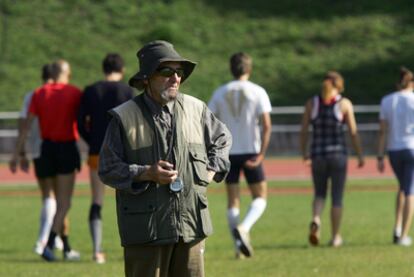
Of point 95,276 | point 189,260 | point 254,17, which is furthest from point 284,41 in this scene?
point 189,260

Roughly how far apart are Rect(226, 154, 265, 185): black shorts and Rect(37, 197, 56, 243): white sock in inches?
86.7

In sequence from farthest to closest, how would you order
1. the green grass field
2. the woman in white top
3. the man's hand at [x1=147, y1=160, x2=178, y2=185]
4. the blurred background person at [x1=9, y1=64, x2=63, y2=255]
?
the woman in white top → the blurred background person at [x1=9, y1=64, x2=63, y2=255] → the green grass field → the man's hand at [x1=147, y1=160, x2=178, y2=185]

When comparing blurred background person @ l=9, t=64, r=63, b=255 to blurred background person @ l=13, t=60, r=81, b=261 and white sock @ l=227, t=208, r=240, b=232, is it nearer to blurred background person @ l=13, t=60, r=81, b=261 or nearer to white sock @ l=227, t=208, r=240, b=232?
blurred background person @ l=13, t=60, r=81, b=261

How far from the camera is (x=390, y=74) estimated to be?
143 feet

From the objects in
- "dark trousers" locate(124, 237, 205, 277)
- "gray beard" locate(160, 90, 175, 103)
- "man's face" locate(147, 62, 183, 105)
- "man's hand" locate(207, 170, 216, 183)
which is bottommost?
"dark trousers" locate(124, 237, 205, 277)

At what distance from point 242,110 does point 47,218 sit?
2.66m

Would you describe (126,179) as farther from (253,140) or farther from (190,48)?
(190,48)

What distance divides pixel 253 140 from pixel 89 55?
32.1m

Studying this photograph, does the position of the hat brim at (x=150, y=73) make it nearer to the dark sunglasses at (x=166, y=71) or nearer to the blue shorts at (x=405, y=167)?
the dark sunglasses at (x=166, y=71)

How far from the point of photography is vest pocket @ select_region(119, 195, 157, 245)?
24.8 ft

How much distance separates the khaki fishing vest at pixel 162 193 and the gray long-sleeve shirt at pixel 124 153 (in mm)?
44

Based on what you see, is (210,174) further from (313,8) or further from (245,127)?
(313,8)

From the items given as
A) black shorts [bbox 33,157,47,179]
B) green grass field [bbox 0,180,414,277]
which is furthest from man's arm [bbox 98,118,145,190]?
black shorts [bbox 33,157,47,179]

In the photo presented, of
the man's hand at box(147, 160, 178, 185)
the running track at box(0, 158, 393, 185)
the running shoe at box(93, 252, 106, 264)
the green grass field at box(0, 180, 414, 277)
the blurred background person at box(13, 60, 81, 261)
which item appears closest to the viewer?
the man's hand at box(147, 160, 178, 185)
